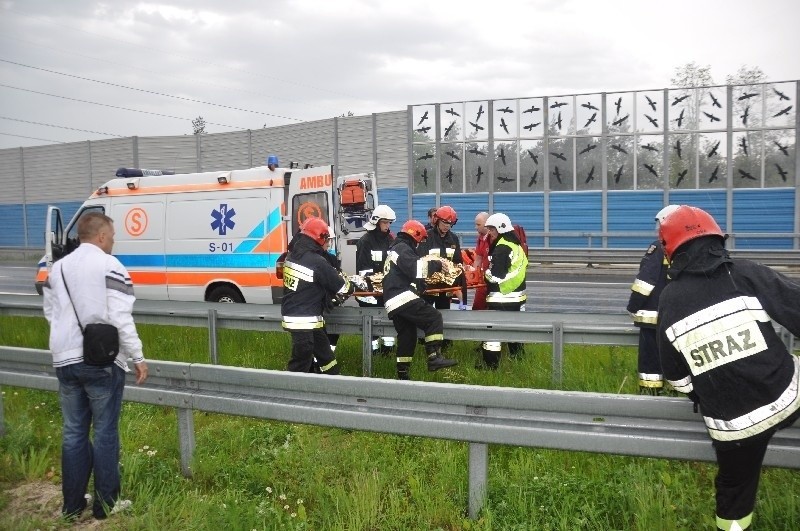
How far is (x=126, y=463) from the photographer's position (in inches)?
191

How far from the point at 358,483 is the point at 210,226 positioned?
7350mm

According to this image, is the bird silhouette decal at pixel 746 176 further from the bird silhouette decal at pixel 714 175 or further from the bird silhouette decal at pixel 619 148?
the bird silhouette decal at pixel 619 148

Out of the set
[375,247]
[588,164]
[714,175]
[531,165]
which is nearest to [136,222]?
[375,247]

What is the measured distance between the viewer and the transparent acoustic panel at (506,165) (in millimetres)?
23844

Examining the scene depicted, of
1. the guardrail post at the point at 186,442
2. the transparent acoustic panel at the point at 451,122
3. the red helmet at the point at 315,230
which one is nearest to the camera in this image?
the guardrail post at the point at 186,442

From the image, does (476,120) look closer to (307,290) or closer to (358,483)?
(307,290)

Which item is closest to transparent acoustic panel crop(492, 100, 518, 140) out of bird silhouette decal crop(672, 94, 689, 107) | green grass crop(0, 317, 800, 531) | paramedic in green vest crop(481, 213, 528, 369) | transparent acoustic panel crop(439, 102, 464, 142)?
transparent acoustic panel crop(439, 102, 464, 142)

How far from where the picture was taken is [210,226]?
1094cm

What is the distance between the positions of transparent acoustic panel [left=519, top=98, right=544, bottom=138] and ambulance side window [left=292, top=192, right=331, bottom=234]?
1397cm

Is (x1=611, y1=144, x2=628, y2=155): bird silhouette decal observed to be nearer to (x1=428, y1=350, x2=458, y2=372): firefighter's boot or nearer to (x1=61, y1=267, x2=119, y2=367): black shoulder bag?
(x1=428, y1=350, x2=458, y2=372): firefighter's boot

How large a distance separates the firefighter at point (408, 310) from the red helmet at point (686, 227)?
358 cm

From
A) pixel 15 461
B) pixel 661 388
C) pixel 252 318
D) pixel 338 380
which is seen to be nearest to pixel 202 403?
pixel 338 380

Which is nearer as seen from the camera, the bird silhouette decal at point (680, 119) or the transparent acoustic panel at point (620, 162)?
the bird silhouette decal at point (680, 119)

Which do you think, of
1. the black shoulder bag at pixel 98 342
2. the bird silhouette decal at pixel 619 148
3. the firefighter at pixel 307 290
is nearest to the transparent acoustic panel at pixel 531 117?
the bird silhouette decal at pixel 619 148
